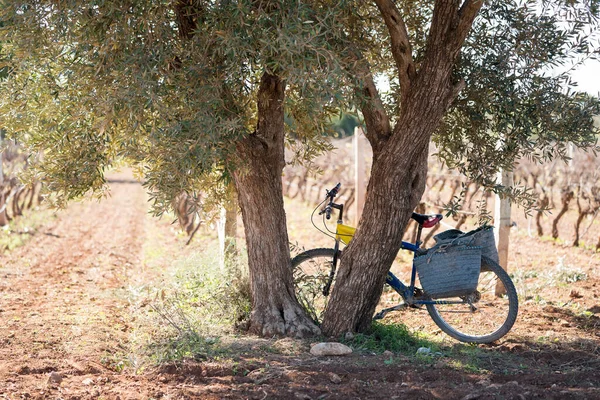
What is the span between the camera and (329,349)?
4.90 metres

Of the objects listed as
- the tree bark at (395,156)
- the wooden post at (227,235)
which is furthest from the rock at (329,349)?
the wooden post at (227,235)

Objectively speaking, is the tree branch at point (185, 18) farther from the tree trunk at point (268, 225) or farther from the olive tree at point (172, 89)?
the tree trunk at point (268, 225)

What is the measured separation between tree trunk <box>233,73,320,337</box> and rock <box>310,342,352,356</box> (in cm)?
52

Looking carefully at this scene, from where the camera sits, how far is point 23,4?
4.38 metres

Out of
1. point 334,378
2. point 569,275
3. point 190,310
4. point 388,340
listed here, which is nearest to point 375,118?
point 388,340

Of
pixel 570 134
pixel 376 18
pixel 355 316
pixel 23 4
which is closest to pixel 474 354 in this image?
pixel 355 316

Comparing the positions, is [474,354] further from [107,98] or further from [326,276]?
[107,98]

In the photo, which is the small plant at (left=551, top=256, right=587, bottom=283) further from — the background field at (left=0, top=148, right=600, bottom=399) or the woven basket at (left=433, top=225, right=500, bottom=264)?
the woven basket at (left=433, top=225, right=500, bottom=264)

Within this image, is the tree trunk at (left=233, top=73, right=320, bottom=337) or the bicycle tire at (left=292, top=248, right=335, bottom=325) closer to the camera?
the tree trunk at (left=233, top=73, right=320, bottom=337)

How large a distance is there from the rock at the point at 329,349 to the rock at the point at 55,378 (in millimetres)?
1800

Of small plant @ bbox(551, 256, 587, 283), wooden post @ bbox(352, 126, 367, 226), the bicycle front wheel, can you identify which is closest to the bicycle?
the bicycle front wheel

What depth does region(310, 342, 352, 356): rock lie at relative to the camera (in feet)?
16.1

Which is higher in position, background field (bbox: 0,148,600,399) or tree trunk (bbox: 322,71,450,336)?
tree trunk (bbox: 322,71,450,336)

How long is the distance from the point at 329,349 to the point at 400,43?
7.92ft
